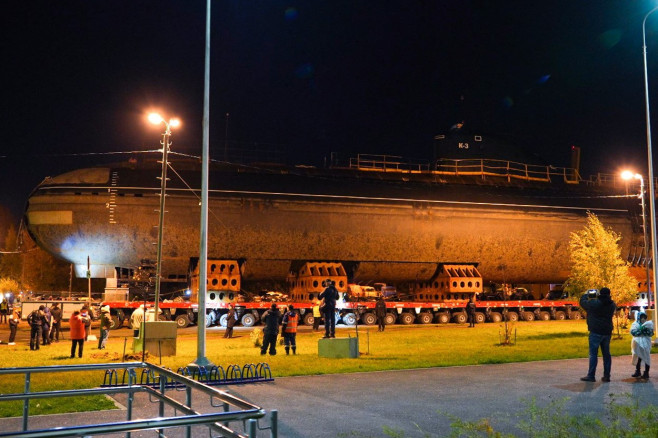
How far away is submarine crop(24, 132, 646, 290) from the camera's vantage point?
2884 cm

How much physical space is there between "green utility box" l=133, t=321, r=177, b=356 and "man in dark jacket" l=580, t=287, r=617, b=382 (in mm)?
10824

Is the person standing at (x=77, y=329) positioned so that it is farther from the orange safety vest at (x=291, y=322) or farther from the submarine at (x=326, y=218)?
the submarine at (x=326, y=218)

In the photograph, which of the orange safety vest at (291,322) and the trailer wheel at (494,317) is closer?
the orange safety vest at (291,322)

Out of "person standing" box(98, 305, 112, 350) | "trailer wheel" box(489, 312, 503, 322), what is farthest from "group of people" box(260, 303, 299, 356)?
"trailer wheel" box(489, 312, 503, 322)

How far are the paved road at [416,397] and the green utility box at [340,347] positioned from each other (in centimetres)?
285

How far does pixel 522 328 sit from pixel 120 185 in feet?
67.2

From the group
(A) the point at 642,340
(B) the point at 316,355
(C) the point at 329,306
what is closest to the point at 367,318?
(C) the point at 329,306

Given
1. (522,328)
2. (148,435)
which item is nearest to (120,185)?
(522,328)

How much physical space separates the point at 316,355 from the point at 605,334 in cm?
816

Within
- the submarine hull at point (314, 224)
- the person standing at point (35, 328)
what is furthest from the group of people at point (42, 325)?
the submarine hull at point (314, 224)

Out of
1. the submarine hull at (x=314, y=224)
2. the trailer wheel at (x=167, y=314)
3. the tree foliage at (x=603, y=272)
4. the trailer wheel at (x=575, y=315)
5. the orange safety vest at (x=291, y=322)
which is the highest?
the submarine hull at (x=314, y=224)

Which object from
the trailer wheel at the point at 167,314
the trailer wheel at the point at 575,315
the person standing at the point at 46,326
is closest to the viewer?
the person standing at the point at 46,326

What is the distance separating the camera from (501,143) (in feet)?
151

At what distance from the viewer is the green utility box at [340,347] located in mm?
17000
